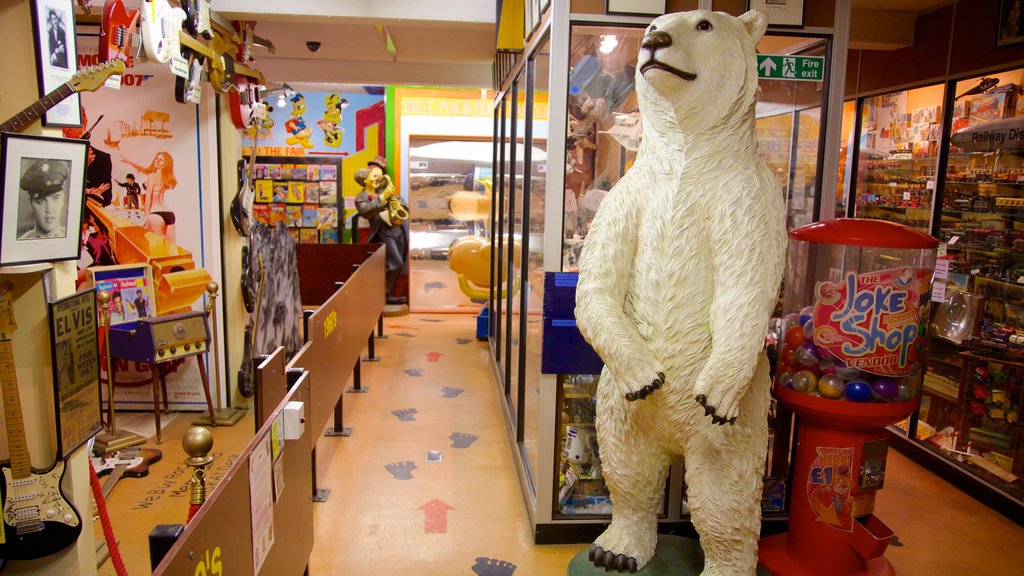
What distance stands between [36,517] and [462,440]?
231cm

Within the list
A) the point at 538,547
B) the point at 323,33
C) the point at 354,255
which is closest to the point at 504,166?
the point at 323,33

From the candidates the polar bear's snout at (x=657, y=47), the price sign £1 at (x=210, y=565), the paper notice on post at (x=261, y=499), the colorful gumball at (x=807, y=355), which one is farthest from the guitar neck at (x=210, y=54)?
the colorful gumball at (x=807, y=355)

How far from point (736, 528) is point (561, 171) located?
138 centimetres

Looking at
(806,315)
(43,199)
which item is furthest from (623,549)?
(43,199)

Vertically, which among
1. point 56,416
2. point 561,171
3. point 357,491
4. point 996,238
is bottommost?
point 357,491

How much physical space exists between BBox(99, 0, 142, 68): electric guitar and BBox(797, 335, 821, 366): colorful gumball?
282 centimetres

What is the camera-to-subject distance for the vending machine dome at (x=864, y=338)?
2326 millimetres

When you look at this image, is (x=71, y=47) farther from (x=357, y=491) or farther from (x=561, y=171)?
(x=357, y=491)

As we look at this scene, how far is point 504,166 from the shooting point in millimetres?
5230

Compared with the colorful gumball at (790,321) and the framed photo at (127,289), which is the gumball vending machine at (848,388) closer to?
the colorful gumball at (790,321)

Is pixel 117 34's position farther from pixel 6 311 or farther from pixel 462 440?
pixel 462 440

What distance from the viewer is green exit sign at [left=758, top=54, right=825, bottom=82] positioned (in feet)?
8.80

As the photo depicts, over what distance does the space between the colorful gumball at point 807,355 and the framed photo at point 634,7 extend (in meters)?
1.34

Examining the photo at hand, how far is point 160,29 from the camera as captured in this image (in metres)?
3.09
